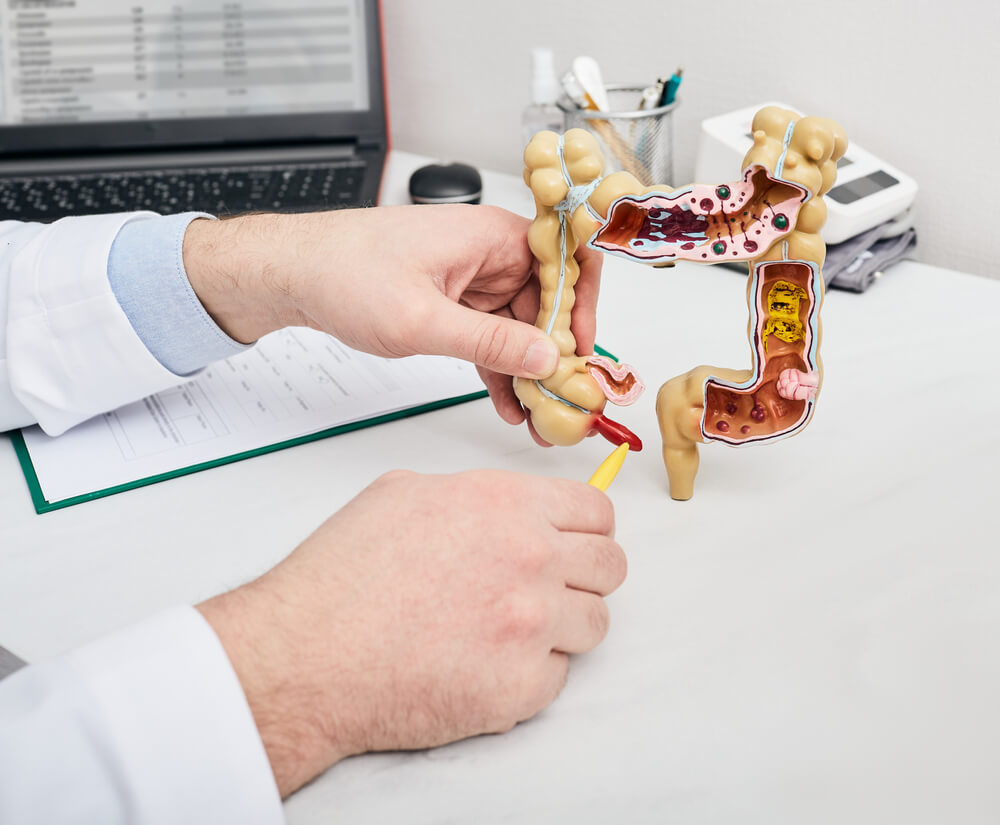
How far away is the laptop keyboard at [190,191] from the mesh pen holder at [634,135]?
1.05 ft

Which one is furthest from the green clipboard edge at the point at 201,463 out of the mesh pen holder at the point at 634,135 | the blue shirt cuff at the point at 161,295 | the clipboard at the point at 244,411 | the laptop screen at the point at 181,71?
the laptop screen at the point at 181,71

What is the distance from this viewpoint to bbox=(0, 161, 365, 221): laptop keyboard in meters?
1.16

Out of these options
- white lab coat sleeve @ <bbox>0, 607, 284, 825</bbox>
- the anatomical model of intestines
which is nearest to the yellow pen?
the anatomical model of intestines

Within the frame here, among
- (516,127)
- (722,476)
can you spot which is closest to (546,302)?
(722,476)

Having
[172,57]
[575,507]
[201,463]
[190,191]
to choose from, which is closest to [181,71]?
[172,57]

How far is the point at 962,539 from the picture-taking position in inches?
23.2

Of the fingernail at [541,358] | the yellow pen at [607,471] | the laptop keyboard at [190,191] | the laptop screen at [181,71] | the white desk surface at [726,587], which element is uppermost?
the laptop screen at [181,71]

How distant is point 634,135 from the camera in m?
1.03

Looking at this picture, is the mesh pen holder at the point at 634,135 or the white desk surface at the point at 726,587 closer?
the white desk surface at the point at 726,587

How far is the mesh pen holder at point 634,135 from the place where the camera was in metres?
1.02

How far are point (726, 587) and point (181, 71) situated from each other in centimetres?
114

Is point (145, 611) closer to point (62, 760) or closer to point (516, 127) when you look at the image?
point (62, 760)

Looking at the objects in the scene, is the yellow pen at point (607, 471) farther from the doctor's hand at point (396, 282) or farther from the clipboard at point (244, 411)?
the clipboard at point (244, 411)

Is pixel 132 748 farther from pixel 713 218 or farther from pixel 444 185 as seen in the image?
pixel 444 185
